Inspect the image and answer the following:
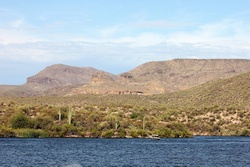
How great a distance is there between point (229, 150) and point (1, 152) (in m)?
27.5

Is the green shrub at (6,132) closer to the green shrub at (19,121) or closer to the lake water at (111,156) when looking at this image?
the green shrub at (19,121)

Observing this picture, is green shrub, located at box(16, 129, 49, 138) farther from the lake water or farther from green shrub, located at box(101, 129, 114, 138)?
the lake water

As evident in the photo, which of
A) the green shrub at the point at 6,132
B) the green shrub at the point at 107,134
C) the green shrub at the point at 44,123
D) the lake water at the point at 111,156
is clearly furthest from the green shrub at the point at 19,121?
the lake water at the point at 111,156

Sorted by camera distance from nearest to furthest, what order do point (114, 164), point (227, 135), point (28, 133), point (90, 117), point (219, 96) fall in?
point (114, 164) < point (28, 133) < point (90, 117) < point (227, 135) < point (219, 96)

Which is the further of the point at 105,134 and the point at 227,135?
the point at 227,135

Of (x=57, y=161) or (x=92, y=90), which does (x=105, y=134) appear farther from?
(x=92, y=90)

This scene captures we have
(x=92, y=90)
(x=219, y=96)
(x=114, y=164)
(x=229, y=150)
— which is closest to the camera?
(x=114, y=164)

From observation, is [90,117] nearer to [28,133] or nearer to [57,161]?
[28,133]

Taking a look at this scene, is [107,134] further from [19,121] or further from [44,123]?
[19,121]

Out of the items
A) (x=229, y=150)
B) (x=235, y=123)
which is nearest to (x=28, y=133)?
(x=229, y=150)

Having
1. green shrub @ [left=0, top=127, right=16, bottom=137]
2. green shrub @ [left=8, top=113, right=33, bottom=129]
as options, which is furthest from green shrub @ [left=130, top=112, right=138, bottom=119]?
green shrub @ [left=0, top=127, right=16, bottom=137]

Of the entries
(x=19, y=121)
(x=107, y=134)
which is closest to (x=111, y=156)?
(x=107, y=134)

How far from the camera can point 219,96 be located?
456 feet

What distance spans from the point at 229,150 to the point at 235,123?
46521 mm
